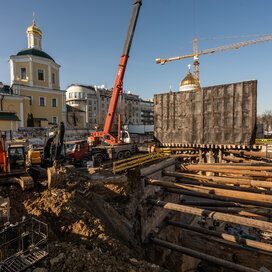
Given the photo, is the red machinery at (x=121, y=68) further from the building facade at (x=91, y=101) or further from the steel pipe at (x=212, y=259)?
the building facade at (x=91, y=101)

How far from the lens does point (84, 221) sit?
23.6 feet

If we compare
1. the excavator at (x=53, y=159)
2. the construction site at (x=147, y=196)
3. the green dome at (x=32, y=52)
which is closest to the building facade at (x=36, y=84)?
the green dome at (x=32, y=52)

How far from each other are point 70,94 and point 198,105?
186 ft

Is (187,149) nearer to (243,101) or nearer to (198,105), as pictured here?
(198,105)

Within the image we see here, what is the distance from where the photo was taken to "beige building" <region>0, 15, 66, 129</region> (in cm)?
2831

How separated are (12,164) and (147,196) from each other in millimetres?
7958

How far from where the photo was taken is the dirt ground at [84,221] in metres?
5.06

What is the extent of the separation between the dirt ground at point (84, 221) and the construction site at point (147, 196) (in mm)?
40

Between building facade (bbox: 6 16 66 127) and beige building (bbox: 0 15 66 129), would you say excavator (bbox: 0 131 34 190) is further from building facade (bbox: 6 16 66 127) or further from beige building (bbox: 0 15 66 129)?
building facade (bbox: 6 16 66 127)

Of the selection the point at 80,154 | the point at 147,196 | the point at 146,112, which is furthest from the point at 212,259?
Result: the point at 146,112

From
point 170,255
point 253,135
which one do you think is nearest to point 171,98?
point 253,135

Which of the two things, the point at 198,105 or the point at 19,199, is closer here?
the point at 19,199

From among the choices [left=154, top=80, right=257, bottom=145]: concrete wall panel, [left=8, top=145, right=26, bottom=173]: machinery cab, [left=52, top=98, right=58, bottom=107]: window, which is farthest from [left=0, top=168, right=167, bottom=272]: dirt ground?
[left=52, top=98, right=58, bottom=107]: window

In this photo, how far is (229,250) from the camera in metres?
13.8
